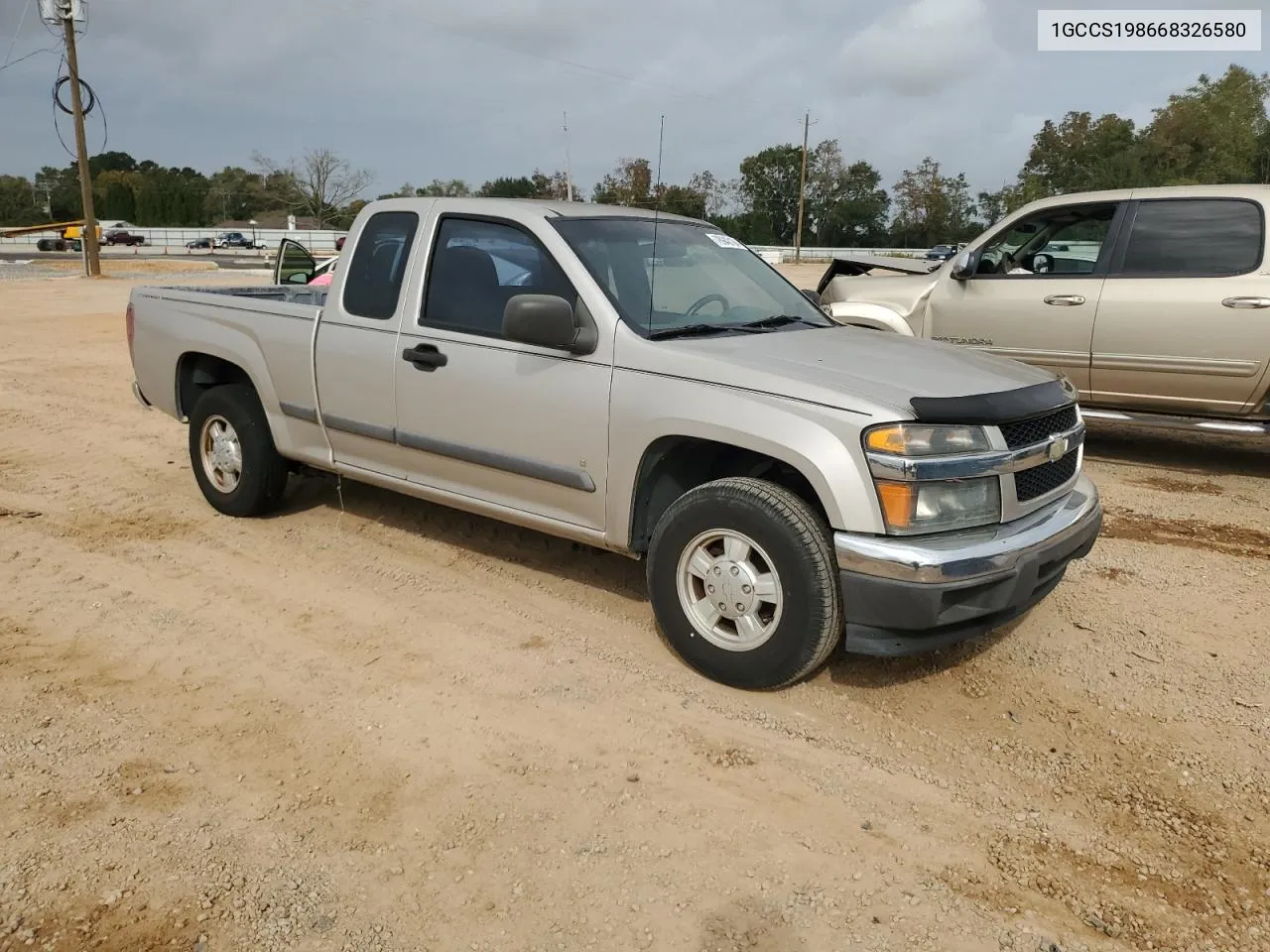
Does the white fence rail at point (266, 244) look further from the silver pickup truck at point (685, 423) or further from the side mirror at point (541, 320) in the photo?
the side mirror at point (541, 320)

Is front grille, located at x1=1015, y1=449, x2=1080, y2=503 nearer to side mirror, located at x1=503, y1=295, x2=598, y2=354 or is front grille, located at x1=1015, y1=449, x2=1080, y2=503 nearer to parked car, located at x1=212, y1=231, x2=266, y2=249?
side mirror, located at x1=503, y1=295, x2=598, y2=354

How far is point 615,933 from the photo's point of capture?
96.4 inches

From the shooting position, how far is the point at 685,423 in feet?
12.1

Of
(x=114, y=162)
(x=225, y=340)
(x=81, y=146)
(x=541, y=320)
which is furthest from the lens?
(x=114, y=162)

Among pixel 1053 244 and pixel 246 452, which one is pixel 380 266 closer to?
pixel 246 452

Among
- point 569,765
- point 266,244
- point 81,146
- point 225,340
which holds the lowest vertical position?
point 569,765

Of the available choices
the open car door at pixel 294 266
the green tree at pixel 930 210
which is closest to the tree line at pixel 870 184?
the green tree at pixel 930 210

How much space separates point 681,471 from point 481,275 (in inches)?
53.6

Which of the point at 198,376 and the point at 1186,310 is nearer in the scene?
the point at 198,376

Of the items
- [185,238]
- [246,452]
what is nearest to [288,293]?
[246,452]

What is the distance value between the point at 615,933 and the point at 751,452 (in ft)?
6.28

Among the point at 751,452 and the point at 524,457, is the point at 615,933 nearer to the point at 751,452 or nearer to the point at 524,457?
the point at 751,452

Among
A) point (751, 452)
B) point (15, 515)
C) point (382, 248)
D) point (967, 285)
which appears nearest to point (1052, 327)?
point (967, 285)

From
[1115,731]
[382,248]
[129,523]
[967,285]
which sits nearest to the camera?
[1115,731]
